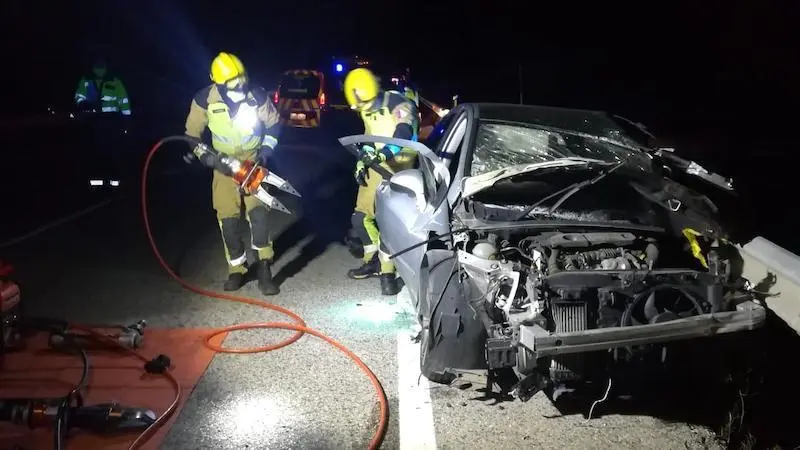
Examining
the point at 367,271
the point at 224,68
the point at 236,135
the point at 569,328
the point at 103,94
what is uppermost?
the point at 224,68

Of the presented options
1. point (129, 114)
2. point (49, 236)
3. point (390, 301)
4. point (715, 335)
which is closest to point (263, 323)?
point (390, 301)

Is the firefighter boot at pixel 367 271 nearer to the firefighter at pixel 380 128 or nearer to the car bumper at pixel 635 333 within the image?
the firefighter at pixel 380 128

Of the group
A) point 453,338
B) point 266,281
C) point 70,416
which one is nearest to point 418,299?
point 453,338

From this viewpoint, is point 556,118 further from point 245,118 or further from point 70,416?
point 70,416

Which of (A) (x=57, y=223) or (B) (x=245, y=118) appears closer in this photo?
(B) (x=245, y=118)

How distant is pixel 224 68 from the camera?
16.7 feet

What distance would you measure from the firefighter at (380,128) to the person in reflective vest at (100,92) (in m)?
5.87

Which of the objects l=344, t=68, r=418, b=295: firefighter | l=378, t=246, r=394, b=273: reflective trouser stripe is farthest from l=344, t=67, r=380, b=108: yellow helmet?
l=378, t=246, r=394, b=273: reflective trouser stripe

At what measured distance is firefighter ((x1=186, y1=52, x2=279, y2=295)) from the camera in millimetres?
5230

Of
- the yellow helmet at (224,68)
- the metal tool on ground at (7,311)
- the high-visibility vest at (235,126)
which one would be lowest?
the metal tool on ground at (7,311)

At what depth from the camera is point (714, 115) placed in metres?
17.2

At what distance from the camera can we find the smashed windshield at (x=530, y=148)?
4.34m

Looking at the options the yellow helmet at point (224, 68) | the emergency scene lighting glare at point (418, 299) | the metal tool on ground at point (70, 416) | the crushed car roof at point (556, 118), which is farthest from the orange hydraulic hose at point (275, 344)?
the crushed car roof at point (556, 118)

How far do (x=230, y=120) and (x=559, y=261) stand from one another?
3.15 meters
